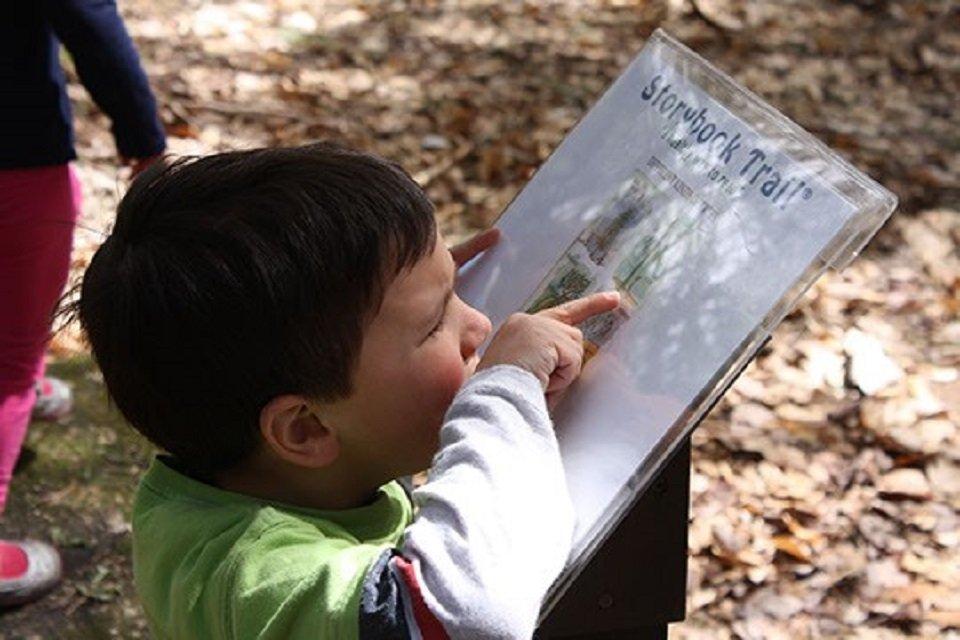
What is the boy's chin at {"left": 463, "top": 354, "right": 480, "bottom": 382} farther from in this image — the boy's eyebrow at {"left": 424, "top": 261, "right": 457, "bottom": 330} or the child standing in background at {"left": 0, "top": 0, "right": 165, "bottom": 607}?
the child standing in background at {"left": 0, "top": 0, "right": 165, "bottom": 607}

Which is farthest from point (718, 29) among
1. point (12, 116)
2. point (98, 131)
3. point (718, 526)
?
point (12, 116)

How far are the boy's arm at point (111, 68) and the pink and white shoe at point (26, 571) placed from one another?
3.27ft

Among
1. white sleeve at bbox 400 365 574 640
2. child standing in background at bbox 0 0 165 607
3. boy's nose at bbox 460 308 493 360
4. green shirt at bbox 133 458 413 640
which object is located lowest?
child standing in background at bbox 0 0 165 607

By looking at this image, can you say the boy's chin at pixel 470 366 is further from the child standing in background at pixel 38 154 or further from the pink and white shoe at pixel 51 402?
the pink and white shoe at pixel 51 402

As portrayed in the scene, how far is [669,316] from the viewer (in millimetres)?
1742

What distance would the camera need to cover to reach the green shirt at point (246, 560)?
1.53 metres

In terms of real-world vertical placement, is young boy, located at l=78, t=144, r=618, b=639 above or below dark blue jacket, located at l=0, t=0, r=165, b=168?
above

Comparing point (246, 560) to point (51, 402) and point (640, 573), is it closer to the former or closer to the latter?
point (640, 573)

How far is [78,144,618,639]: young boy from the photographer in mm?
1521

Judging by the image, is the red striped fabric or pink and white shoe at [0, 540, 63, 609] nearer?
Answer: the red striped fabric

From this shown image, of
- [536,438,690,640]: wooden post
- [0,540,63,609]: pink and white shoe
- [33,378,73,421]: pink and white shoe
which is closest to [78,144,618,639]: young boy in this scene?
[536,438,690,640]: wooden post

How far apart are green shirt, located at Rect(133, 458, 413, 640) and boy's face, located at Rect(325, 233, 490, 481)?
121mm

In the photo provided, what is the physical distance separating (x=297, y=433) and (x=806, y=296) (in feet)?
9.75

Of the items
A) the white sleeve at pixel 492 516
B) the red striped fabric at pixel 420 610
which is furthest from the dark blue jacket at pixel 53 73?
the red striped fabric at pixel 420 610
